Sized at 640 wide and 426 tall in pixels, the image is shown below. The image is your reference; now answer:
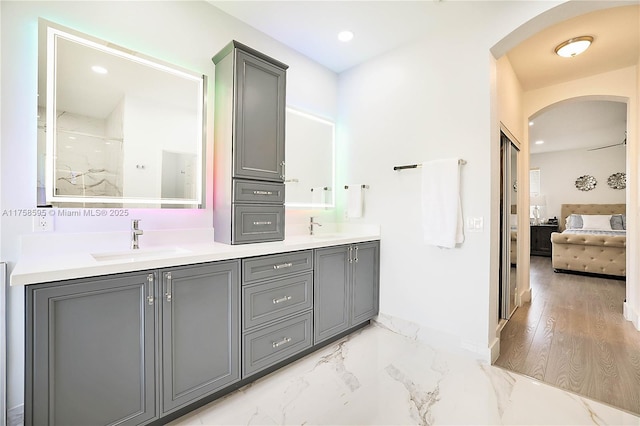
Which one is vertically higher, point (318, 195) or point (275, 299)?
point (318, 195)

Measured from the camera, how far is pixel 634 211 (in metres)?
3.06

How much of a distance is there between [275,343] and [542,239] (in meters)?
8.11

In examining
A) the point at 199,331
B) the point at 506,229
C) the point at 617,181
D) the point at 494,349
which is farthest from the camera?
the point at 617,181

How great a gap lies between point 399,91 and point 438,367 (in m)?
2.49

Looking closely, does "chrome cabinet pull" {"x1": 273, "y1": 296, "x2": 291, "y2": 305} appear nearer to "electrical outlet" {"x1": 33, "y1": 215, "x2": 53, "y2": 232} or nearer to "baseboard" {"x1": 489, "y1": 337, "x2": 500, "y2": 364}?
"electrical outlet" {"x1": 33, "y1": 215, "x2": 53, "y2": 232}

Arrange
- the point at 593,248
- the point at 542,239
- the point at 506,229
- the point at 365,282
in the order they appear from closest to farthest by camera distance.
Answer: the point at 365,282 < the point at 506,229 < the point at 593,248 < the point at 542,239

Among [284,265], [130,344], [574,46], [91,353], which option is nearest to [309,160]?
[284,265]

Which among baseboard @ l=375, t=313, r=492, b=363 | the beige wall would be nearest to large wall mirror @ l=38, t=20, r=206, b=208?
baseboard @ l=375, t=313, r=492, b=363

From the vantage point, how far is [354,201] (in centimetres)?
311

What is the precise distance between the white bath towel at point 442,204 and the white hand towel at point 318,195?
3.63ft

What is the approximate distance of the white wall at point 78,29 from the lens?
155 centimetres

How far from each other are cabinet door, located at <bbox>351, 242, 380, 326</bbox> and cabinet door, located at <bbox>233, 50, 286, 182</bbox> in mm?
1072

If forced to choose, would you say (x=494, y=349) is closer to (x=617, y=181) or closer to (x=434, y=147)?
(x=434, y=147)

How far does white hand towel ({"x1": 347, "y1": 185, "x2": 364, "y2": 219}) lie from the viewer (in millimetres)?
3072
